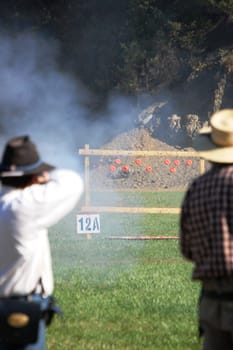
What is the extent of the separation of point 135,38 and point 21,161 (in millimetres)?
37114

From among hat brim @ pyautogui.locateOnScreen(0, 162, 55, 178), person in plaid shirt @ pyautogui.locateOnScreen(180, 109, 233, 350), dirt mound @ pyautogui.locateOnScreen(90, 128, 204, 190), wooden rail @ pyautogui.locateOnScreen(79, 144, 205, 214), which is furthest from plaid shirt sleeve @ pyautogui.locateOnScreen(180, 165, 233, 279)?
dirt mound @ pyautogui.locateOnScreen(90, 128, 204, 190)

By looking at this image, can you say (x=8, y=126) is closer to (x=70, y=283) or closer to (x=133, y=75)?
(x=133, y=75)

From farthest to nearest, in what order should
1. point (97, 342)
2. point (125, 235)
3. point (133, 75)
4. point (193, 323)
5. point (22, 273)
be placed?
point (133, 75) < point (125, 235) < point (193, 323) < point (97, 342) < point (22, 273)

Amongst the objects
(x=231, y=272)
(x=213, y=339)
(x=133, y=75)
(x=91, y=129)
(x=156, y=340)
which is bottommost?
(x=91, y=129)

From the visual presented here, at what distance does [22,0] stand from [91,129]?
694 centimetres

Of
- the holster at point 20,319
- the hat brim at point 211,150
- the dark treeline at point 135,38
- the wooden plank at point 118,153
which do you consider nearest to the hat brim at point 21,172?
the holster at point 20,319

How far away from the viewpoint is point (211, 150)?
4352mm

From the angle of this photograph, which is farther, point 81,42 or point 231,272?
point 81,42

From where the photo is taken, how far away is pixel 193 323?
8102 millimetres

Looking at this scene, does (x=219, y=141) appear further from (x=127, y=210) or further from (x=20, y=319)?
(x=127, y=210)

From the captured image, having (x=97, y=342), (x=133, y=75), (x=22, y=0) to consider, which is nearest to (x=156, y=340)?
(x=97, y=342)

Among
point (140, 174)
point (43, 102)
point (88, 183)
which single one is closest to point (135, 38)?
point (43, 102)

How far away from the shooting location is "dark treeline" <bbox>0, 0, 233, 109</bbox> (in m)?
40.5

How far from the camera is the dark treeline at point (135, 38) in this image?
40.5 metres
